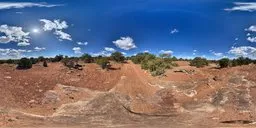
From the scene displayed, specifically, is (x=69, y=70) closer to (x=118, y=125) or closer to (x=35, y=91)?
(x=35, y=91)

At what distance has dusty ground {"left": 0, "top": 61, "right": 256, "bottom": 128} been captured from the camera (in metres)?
27.9

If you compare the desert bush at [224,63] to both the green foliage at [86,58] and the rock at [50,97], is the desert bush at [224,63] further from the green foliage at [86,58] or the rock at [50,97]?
the rock at [50,97]

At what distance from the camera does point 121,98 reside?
115 feet

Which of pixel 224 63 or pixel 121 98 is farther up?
pixel 224 63

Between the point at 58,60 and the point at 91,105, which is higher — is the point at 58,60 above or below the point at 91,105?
above

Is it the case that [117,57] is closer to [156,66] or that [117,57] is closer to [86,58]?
[86,58]

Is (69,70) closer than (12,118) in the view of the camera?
No

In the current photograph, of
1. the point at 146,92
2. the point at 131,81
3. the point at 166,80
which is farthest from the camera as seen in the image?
the point at 166,80

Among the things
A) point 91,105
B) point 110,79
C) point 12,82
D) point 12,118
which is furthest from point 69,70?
point 12,118

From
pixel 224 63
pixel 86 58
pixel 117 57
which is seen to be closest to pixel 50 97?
pixel 86 58

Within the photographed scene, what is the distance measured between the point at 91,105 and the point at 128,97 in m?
4.66

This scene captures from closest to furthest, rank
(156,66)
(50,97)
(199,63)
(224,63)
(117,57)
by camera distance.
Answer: (50,97) < (156,66) < (224,63) < (117,57) < (199,63)

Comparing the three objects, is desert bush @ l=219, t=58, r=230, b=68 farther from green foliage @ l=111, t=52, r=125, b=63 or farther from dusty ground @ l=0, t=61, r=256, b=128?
green foliage @ l=111, t=52, r=125, b=63

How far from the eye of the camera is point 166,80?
44.7 meters
